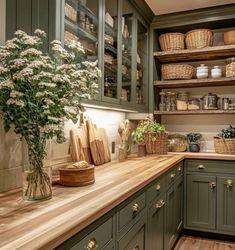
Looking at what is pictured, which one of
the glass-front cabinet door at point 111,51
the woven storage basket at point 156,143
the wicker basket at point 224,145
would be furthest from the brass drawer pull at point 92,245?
the wicker basket at point 224,145

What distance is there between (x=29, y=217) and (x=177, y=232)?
7.00 feet

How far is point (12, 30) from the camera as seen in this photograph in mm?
1580

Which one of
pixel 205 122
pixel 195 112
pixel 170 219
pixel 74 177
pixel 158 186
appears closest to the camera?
pixel 74 177

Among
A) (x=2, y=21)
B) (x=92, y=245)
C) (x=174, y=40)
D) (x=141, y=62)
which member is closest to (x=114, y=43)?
(x=141, y=62)

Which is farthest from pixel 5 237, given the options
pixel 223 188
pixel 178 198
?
pixel 223 188

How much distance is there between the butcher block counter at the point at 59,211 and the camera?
84cm

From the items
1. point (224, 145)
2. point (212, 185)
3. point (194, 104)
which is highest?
point (194, 104)

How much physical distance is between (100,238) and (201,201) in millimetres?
2096

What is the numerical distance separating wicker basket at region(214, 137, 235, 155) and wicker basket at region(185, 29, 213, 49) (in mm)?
1083

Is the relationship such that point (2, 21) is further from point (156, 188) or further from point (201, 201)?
point (201, 201)

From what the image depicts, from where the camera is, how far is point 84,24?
196 centimetres

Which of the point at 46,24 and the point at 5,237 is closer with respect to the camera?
the point at 5,237

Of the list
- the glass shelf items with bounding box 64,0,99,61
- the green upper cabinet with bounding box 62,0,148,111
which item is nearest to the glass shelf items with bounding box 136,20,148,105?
the green upper cabinet with bounding box 62,0,148,111

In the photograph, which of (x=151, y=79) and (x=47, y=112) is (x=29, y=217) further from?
(x=151, y=79)
